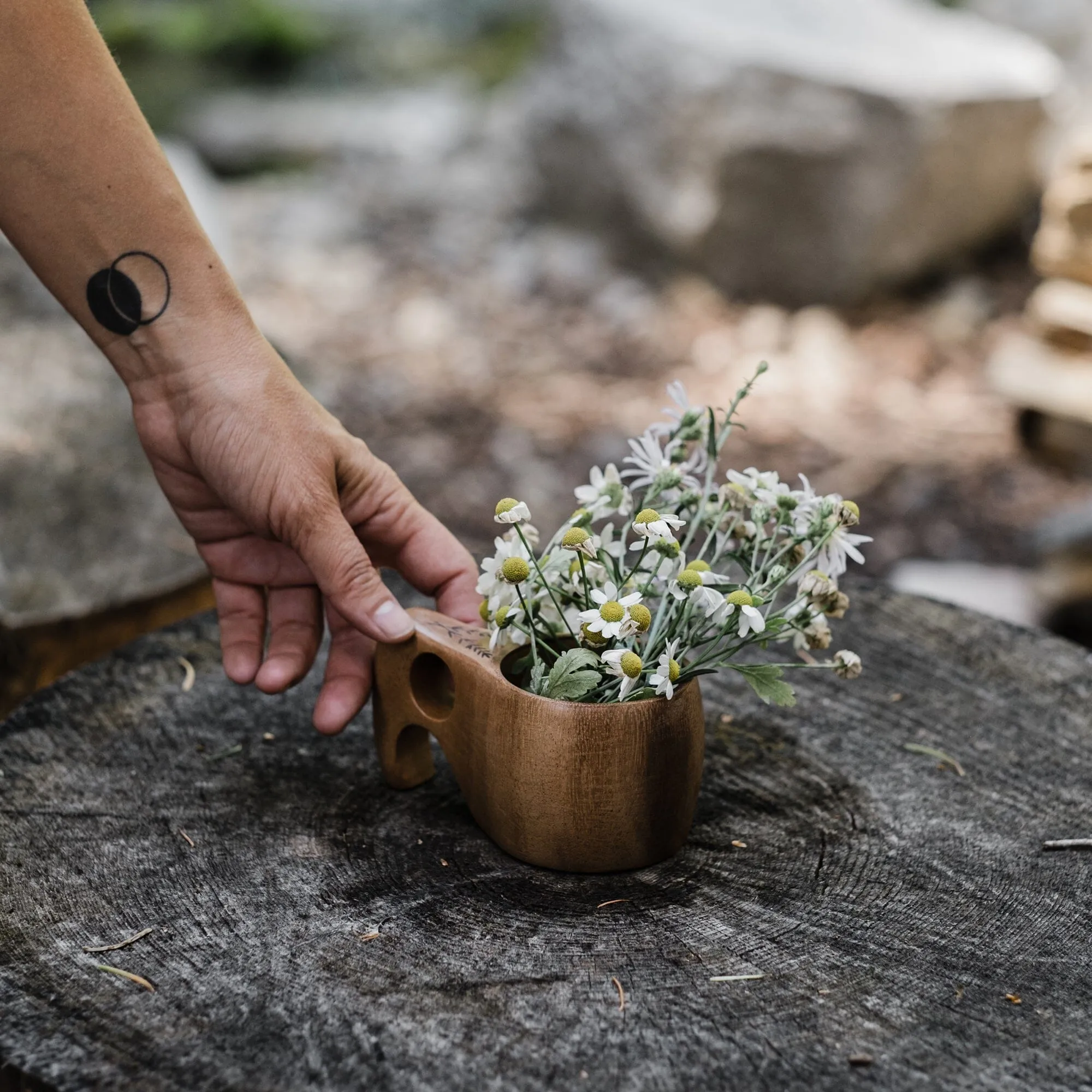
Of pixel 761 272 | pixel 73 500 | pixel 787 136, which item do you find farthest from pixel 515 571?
pixel 761 272

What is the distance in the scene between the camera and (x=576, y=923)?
112 cm

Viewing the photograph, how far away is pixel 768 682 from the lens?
113 centimetres

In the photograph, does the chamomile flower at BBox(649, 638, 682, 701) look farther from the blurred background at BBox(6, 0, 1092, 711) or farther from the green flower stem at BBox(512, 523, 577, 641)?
the blurred background at BBox(6, 0, 1092, 711)

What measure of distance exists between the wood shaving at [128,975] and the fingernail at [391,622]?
16.6 inches

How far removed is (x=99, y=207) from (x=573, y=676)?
81 cm

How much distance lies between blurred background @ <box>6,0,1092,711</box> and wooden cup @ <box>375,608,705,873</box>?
1923 mm

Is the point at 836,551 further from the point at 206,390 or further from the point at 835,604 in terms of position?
the point at 206,390

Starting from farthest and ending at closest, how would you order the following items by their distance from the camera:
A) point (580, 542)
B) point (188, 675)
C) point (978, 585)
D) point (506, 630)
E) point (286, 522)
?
point (978, 585)
point (188, 675)
point (286, 522)
point (506, 630)
point (580, 542)

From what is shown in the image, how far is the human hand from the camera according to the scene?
1.32m

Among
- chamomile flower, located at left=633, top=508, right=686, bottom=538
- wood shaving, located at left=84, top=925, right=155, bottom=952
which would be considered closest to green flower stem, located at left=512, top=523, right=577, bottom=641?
chamomile flower, located at left=633, top=508, right=686, bottom=538

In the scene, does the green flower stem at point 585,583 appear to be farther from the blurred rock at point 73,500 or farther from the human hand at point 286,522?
the blurred rock at point 73,500

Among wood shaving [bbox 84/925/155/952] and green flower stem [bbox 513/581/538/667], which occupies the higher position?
green flower stem [bbox 513/581/538/667]

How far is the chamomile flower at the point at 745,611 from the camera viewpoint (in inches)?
43.0

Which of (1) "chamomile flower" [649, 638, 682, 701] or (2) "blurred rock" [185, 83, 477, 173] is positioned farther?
(2) "blurred rock" [185, 83, 477, 173]
